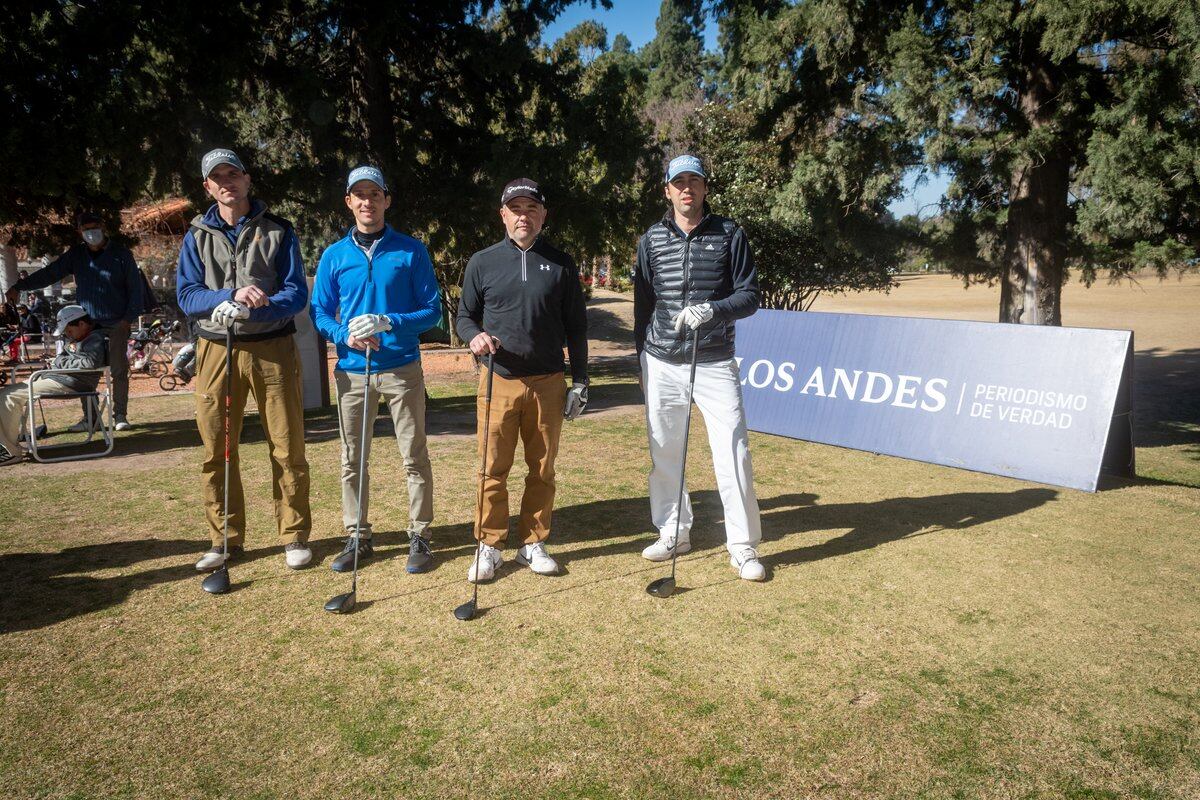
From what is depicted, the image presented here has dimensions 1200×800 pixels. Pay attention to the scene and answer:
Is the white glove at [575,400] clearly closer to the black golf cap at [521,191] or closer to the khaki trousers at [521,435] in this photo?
the khaki trousers at [521,435]

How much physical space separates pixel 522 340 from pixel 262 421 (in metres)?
1.64

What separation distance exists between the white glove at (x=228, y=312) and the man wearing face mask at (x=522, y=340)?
1.16 meters

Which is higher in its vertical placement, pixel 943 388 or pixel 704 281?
pixel 704 281

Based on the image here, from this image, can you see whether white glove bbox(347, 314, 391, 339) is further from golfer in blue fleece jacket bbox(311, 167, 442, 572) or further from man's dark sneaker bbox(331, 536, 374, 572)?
man's dark sneaker bbox(331, 536, 374, 572)

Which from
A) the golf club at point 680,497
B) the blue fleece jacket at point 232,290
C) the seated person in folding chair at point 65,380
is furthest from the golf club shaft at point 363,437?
the seated person in folding chair at point 65,380

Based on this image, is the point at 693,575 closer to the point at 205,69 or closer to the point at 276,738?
the point at 276,738

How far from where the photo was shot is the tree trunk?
32.9 ft

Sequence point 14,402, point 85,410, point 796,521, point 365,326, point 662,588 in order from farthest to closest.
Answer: point 85,410
point 14,402
point 796,521
point 662,588
point 365,326

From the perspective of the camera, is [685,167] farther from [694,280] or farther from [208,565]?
[208,565]

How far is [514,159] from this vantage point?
10.2m

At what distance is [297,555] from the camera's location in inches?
184

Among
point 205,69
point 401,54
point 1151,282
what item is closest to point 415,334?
point 205,69

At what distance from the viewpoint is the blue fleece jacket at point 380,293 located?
14.7ft

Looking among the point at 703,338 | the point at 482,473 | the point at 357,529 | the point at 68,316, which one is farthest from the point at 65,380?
the point at 703,338
